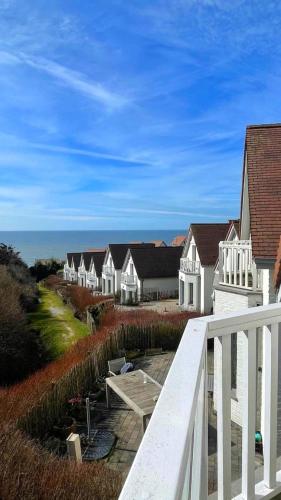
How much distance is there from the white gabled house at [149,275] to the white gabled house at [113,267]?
2783 millimetres

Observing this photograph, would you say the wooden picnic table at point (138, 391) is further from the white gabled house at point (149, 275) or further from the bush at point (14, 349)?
the white gabled house at point (149, 275)

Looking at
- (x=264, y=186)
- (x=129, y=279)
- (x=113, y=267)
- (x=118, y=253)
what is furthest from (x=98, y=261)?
(x=264, y=186)

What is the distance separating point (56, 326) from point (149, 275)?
485 inches

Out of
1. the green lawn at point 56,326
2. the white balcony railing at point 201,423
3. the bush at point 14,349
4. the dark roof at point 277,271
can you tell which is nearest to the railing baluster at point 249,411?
the white balcony railing at point 201,423

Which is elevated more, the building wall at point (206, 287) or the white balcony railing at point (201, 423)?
the white balcony railing at point (201, 423)

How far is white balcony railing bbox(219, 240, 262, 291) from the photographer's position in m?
8.70

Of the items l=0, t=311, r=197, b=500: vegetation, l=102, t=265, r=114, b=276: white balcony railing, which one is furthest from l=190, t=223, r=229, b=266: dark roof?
l=102, t=265, r=114, b=276: white balcony railing

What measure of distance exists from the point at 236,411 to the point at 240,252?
11.5 ft

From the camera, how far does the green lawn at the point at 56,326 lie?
21.1m

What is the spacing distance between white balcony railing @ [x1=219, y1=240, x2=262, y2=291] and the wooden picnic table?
325 centimetres

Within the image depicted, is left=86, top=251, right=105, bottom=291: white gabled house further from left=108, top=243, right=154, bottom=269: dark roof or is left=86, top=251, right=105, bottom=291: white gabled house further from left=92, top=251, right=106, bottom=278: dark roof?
left=108, top=243, right=154, bottom=269: dark roof

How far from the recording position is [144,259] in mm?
36344

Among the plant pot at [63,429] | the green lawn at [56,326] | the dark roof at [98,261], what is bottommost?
the green lawn at [56,326]

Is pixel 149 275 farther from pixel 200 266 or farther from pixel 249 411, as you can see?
pixel 249 411
